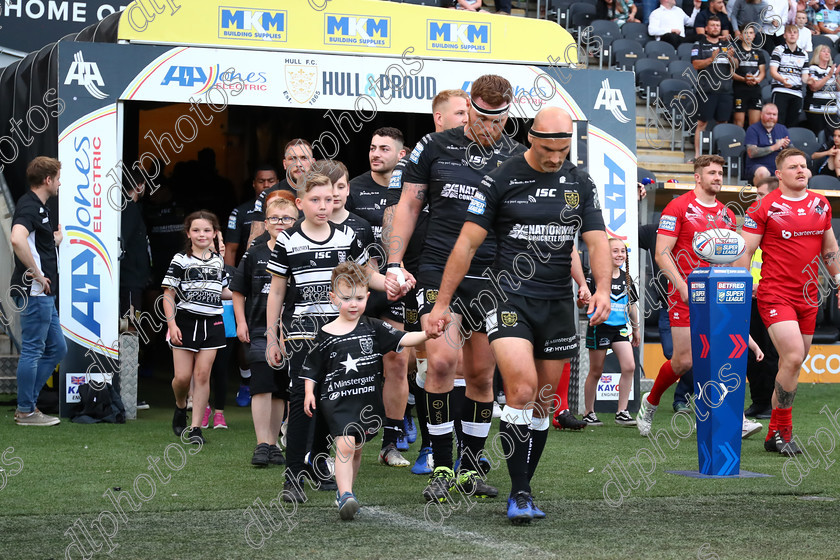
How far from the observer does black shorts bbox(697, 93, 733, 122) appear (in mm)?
14742

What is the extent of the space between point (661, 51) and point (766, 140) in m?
2.07

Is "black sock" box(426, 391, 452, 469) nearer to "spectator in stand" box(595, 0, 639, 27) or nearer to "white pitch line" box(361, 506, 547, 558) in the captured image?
"white pitch line" box(361, 506, 547, 558)

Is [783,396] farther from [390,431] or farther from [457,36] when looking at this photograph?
[457,36]

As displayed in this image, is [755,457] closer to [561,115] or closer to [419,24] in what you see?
[561,115]

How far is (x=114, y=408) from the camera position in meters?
8.97

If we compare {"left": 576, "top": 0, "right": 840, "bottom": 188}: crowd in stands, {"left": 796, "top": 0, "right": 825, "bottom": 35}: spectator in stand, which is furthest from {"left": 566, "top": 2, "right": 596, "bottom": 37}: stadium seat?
{"left": 796, "top": 0, "right": 825, "bottom": 35}: spectator in stand

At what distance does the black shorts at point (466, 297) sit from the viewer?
545 centimetres

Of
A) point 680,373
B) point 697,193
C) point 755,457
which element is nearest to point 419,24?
point 697,193

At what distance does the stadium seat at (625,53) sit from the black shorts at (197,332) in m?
8.85

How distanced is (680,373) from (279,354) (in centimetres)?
327

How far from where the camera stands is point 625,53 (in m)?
15.1

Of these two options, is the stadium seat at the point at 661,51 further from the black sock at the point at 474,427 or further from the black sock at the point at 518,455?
the black sock at the point at 518,455

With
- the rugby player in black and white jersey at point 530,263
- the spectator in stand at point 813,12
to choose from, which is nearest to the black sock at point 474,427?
the rugby player in black and white jersey at point 530,263

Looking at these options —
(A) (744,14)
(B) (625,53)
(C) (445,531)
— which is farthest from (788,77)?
(C) (445,531)
